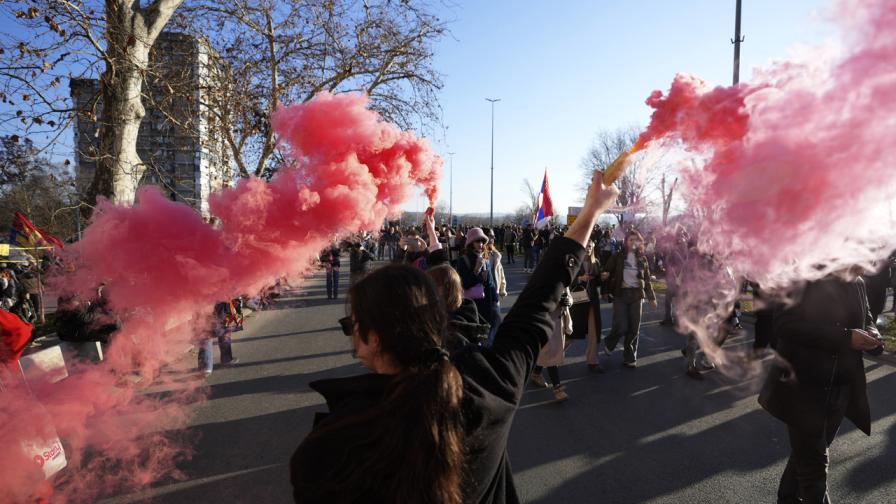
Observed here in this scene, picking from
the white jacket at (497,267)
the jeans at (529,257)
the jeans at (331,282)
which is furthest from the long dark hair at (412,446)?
the jeans at (529,257)

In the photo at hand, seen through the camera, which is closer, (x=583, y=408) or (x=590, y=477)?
(x=590, y=477)

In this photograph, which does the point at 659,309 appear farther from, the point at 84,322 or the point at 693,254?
the point at 84,322

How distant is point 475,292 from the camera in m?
5.71

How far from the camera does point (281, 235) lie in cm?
259

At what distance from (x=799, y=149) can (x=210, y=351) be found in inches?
267

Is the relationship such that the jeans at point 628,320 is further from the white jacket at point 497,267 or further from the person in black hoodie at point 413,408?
the person in black hoodie at point 413,408

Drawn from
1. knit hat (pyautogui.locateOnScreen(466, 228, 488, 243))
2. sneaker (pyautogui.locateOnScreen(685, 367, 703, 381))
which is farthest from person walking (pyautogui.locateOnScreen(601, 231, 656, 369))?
knit hat (pyautogui.locateOnScreen(466, 228, 488, 243))

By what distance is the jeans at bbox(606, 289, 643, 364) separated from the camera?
22.1 feet

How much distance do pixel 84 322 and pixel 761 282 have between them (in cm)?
529

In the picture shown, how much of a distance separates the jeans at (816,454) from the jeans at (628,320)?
385cm

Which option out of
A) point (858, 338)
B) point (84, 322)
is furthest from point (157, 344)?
point (858, 338)

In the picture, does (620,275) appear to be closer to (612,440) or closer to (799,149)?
(612,440)

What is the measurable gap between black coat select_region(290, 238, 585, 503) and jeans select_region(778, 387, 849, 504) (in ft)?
7.26

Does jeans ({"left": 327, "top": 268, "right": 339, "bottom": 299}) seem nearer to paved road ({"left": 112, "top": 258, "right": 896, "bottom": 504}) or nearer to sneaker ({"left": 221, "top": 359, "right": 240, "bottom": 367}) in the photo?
sneaker ({"left": 221, "top": 359, "right": 240, "bottom": 367})
